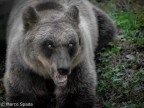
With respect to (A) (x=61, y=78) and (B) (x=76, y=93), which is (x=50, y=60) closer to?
(A) (x=61, y=78)

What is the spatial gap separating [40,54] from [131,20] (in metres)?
3.83

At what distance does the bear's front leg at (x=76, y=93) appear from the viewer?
654cm

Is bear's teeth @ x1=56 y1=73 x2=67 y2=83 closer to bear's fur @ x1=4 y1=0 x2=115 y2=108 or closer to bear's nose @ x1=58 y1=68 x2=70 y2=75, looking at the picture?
bear's fur @ x1=4 y1=0 x2=115 y2=108

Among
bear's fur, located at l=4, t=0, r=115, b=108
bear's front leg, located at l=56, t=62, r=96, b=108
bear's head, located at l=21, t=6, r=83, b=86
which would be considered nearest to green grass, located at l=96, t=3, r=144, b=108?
bear's front leg, located at l=56, t=62, r=96, b=108

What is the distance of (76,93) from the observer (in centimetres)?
655

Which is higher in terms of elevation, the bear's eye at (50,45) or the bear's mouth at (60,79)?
the bear's eye at (50,45)

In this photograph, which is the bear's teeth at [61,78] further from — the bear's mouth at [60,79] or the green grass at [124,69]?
the green grass at [124,69]

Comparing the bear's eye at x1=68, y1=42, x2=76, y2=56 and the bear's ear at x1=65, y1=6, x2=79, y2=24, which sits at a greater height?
the bear's ear at x1=65, y1=6, x2=79, y2=24

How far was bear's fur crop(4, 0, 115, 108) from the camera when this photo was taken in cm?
591

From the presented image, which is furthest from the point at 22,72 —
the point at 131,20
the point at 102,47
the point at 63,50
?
the point at 131,20

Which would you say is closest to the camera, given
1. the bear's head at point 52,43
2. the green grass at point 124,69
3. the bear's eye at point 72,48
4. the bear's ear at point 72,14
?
the bear's head at point 52,43

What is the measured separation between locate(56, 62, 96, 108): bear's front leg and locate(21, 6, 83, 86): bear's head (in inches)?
10.6

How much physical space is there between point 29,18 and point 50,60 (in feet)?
2.53

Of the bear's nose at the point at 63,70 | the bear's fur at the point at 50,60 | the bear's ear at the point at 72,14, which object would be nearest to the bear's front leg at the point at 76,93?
the bear's fur at the point at 50,60
